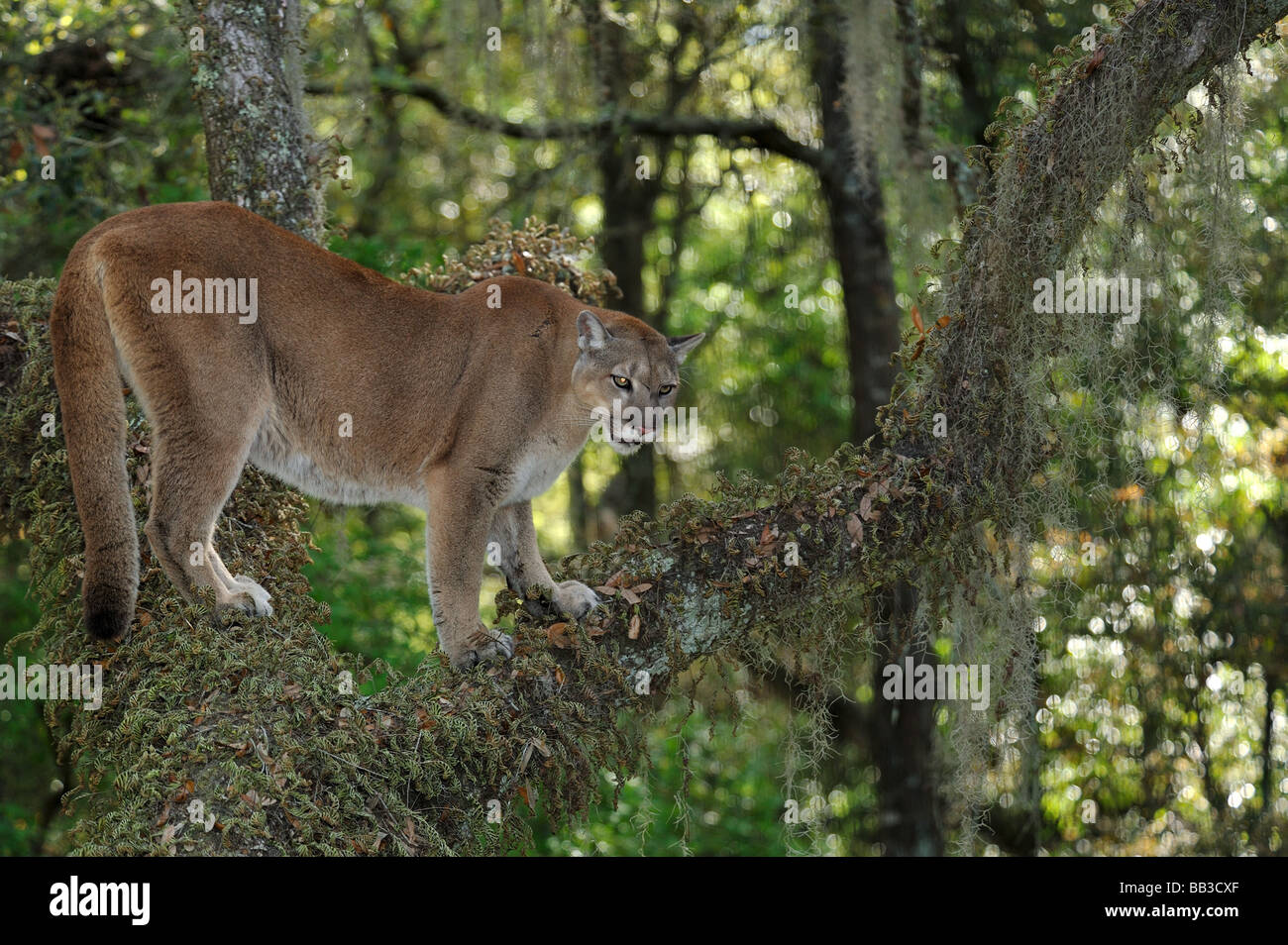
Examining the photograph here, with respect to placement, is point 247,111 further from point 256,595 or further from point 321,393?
point 256,595

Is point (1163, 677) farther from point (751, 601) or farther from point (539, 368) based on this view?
point (539, 368)

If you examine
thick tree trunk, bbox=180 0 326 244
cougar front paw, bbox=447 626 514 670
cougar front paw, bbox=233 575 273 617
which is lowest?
cougar front paw, bbox=447 626 514 670

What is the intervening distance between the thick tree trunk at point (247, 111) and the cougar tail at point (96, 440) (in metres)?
1.33

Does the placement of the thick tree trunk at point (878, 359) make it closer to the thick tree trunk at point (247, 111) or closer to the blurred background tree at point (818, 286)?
the blurred background tree at point (818, 286)

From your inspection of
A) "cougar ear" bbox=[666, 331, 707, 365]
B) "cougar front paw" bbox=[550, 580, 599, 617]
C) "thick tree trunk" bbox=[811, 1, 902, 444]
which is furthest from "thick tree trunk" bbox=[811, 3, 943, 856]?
"cougar front paw" bbox=[550, 580, 599, 617]

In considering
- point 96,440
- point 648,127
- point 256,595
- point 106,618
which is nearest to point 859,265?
point 648,127

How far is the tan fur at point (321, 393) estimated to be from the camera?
15.7ft

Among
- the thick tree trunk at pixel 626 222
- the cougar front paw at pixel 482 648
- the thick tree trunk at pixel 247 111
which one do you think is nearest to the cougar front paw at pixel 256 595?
the cougar front paw at pixel 482 648

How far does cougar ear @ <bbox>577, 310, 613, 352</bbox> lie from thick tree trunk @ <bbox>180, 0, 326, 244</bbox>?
1.77 m

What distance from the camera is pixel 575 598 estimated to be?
16.5 feet

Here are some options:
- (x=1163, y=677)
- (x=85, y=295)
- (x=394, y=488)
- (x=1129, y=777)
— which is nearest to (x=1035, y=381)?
(x=394, y=488)

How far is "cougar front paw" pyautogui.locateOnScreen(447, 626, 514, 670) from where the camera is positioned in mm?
5105

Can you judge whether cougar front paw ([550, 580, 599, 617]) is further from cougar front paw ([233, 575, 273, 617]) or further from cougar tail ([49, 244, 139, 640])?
cougar tail ([49, 244, 139, 640])

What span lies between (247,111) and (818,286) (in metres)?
7.67
